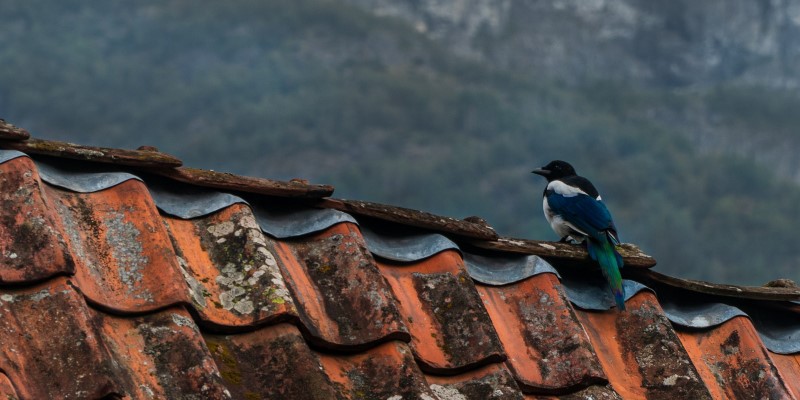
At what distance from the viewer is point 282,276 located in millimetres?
3748

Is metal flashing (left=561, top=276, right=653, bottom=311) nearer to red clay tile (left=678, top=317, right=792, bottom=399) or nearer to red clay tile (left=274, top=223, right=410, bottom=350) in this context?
red clay tile (left=678, top=317, right=792, bottom=399)

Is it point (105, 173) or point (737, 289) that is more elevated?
point (105, 173)

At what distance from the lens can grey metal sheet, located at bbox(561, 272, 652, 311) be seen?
4958 mm

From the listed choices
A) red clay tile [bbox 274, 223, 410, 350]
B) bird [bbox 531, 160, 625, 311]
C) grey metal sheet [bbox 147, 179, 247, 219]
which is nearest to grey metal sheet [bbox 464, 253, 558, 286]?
bird [bbox 531, 160, 625, 311]

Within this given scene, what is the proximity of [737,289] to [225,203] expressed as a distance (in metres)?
2.73

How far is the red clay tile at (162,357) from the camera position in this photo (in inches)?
117

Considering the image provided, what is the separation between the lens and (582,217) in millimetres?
6496

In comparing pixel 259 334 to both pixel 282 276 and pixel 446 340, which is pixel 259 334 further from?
pixel 446 340

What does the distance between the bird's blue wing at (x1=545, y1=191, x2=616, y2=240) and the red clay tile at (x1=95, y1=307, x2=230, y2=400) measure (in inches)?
116

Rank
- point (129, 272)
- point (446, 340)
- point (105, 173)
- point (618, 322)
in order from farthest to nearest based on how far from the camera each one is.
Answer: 1. point (618, 322)
2. point (446, 340)
3. point (105, 173)
4. point (129, 272)

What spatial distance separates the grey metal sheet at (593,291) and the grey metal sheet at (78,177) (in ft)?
7.04

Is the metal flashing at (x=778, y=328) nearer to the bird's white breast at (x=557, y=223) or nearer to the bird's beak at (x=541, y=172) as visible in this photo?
the bird's white breast at (x=557, y=223)

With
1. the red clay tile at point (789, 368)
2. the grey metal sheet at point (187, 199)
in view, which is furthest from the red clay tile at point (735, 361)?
the grey metal sheet at point (187, 199)

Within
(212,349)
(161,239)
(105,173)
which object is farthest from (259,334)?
(105,173)
